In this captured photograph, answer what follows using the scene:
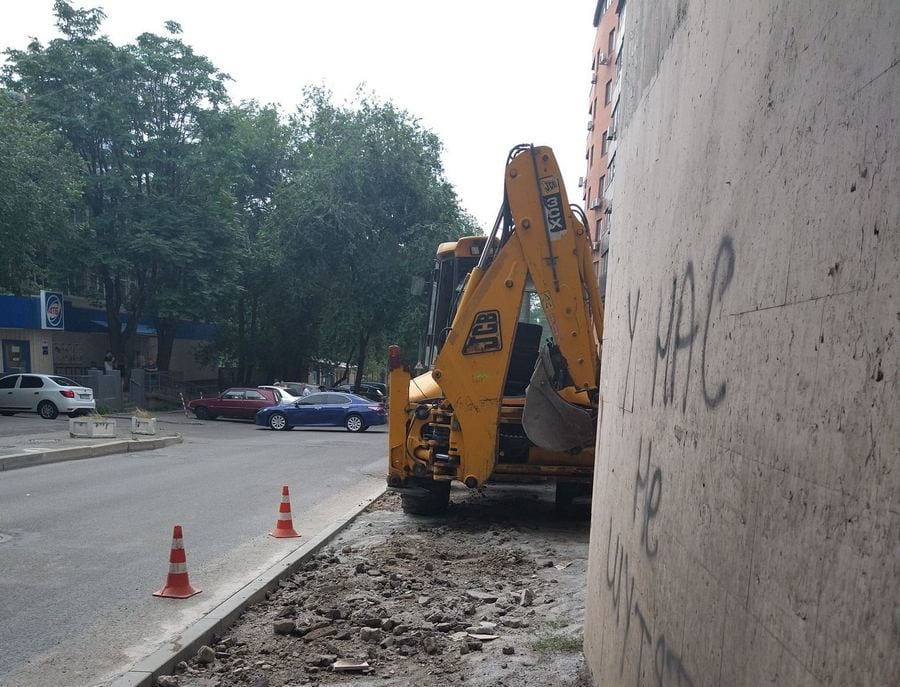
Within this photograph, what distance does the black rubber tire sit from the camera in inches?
369

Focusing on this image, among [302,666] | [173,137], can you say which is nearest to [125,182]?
[173,137]

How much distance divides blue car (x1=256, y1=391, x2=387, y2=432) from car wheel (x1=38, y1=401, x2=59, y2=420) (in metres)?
6.76

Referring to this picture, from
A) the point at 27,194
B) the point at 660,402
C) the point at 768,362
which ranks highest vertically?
the point at 27,194

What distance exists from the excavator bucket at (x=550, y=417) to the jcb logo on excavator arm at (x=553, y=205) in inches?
56.9

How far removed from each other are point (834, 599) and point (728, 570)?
591mm

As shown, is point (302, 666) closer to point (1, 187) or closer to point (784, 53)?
point (784, 53)

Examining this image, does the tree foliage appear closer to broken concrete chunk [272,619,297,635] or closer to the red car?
the red car

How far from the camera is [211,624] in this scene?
532 centimetres

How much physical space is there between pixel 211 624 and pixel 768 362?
455 cm

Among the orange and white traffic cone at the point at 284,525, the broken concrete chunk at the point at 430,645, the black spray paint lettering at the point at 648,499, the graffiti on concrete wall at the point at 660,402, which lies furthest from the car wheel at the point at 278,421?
the black spray paint lettering at the point at 648,499

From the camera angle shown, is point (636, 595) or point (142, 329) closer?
point (636, 595)

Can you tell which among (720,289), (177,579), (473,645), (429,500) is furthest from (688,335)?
(429,500)

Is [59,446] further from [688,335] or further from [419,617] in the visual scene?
[688,335]

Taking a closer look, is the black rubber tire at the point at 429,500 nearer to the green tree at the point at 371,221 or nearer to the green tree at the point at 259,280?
the green tree at the point at 371,221
